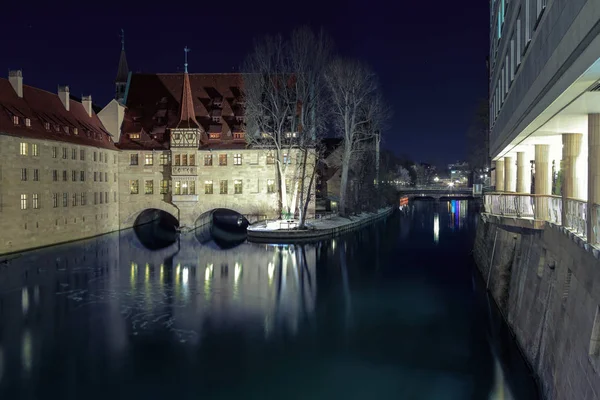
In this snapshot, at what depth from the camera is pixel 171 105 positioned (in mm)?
48656

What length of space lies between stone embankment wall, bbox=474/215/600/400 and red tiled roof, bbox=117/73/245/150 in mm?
32635

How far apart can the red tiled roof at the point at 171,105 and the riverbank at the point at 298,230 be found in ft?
29.3

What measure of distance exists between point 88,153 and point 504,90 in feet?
99.8

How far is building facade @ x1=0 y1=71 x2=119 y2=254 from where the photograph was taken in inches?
1234

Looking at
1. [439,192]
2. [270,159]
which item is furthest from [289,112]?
[439,192]

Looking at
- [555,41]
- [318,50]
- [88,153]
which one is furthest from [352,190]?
[555,41]

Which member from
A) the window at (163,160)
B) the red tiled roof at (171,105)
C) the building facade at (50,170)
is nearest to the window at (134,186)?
the building facade at (50,170)

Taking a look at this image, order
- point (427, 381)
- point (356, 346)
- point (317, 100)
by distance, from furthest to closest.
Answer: point (317, 100) < point (356, 346) < point (427, 381)

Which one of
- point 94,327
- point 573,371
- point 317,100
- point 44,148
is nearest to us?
point 573,371

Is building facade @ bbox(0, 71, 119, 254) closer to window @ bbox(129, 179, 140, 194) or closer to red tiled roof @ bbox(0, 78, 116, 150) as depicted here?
red tiled roof @ bbox(0, 78, 116, 150)

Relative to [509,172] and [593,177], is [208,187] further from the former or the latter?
[593,177]

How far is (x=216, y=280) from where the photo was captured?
86.5 feet

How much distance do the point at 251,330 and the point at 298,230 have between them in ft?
72.4

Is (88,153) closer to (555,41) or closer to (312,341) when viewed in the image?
(312,341)
